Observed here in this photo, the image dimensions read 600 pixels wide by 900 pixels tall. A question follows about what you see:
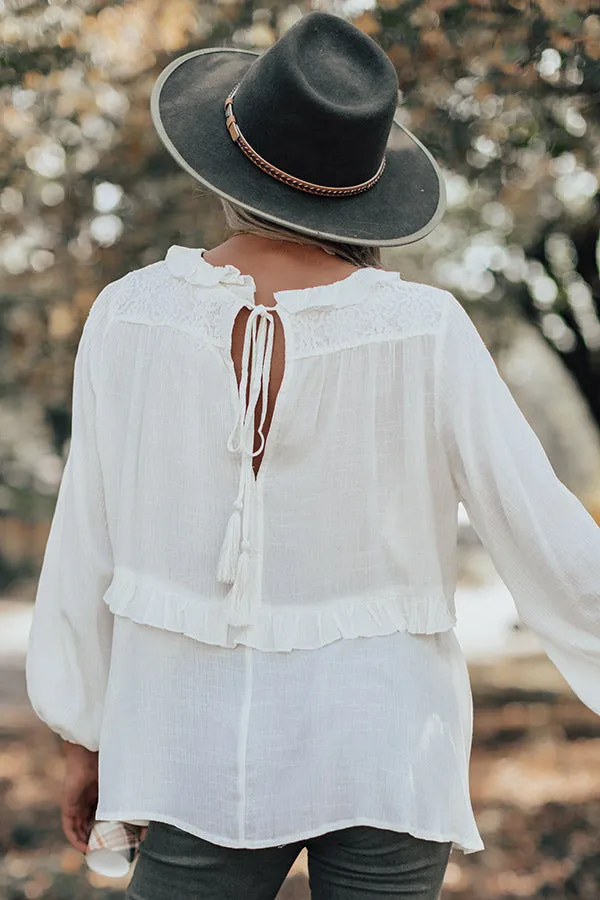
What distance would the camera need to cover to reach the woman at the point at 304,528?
67.0 inches

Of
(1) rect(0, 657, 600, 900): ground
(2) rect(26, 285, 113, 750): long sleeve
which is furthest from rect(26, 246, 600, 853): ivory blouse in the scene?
(1) rect(0, 657, 600, 900): ground

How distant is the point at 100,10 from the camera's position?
4398 millimetres

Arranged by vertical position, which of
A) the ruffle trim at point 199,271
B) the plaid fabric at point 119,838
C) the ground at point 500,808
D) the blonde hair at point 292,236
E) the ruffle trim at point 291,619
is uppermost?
the blonde hair at point 292,236

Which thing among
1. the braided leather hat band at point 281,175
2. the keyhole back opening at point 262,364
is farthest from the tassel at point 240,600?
the braided leather hat band at point 281,175

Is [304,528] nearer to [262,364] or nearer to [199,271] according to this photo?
[262,364]

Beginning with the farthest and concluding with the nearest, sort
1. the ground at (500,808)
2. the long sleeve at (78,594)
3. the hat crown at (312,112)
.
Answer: the ground at (500,808) → the long sleeve at (78,594) → the hat crown at (312,112)

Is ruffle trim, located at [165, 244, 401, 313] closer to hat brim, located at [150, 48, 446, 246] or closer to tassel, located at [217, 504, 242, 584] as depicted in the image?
hat brim, located at [150, 48, 446, 246]

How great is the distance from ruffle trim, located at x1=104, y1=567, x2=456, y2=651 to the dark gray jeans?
26 cm

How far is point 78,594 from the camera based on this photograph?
193 cm

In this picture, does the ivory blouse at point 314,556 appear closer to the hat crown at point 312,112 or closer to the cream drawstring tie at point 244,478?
the cream drawstring tie at point 244,478

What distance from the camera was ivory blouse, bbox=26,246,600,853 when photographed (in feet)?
5.57

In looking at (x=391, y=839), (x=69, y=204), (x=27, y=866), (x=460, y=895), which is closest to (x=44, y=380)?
(x=69, y=204)

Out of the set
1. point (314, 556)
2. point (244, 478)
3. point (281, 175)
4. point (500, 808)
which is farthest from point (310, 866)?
point (500, 808)

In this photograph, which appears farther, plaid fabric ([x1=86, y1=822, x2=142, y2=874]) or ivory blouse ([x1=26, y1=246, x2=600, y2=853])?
plaid fabric ([x1=86, y1=822, x2=142, y2=874])
